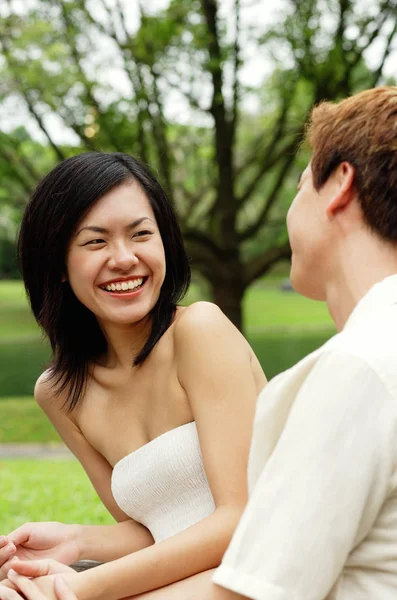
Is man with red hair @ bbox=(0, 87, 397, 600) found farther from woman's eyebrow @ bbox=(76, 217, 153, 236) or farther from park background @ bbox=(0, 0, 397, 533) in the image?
park background @ bbox=(0, 0, 397, 533)

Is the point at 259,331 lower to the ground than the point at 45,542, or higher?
lower

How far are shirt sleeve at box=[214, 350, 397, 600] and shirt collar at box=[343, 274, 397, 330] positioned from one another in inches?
5.6

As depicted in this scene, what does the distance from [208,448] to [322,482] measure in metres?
0.94

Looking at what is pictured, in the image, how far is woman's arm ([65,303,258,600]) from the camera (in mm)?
1990

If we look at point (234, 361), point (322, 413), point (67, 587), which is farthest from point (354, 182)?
point (67, 587)

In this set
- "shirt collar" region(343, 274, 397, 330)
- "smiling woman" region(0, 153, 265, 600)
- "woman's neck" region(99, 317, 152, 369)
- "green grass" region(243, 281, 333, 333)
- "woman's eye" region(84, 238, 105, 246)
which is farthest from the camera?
"green grass" region(243, 281, 333, 333)

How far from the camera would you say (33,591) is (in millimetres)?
1899

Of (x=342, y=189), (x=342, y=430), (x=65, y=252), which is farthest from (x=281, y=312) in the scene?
(x=342, y=430)

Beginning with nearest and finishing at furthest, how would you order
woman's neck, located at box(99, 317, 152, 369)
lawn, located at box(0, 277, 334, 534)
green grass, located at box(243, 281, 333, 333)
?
1. woman's neck, located at box(99, 317, 152, 369)
2. lawn, located at box(0, 277, 334, 534)
3. green grass, located at box(243, 281, 333, 333)

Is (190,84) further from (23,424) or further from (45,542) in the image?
(45,542)

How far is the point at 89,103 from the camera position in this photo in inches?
429

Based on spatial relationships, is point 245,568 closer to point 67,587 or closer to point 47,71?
point 67,587

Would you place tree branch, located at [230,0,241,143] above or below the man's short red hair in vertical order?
below

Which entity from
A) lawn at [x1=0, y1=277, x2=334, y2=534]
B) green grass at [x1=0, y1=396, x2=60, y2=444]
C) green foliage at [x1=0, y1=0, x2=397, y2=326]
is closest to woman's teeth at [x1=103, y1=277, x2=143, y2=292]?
lawn at [x1=0, y1=277, x2=334, y2=534]
